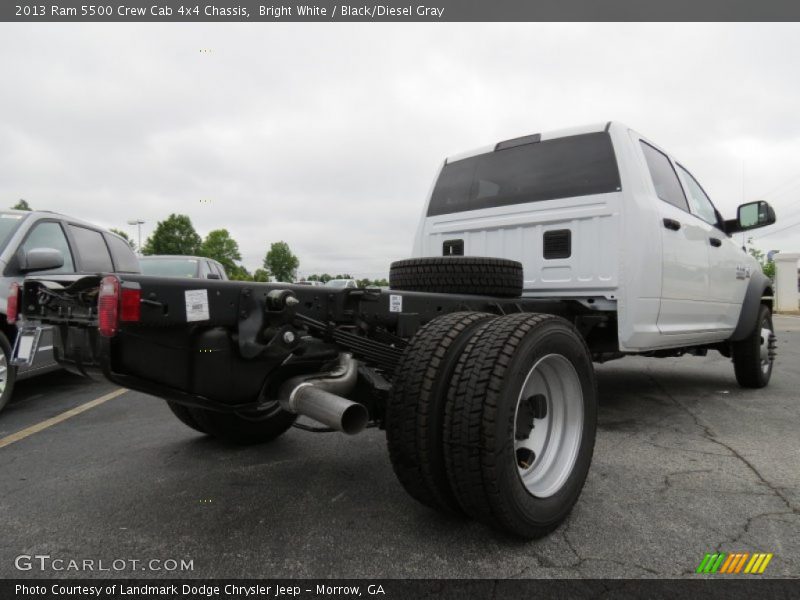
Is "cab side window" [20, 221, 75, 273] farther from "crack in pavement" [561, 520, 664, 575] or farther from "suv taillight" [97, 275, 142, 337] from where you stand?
"crack in pavement" [561, 520, 664, 575]

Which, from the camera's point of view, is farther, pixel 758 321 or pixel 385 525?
pixel 758 321

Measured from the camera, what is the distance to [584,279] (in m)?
3.87

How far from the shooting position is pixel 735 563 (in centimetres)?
209

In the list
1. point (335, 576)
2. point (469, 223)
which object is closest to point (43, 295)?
point (335, 576)

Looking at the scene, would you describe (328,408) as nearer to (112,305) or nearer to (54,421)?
(112,305)

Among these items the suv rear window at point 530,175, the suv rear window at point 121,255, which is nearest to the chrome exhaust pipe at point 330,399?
the suv rear window at point 530,175

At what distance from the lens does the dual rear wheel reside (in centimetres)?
208

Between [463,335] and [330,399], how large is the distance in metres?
0.65

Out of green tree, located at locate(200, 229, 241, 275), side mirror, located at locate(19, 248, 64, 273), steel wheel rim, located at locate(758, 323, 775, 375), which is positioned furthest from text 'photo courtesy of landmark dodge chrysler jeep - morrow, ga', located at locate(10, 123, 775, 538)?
green tree, located at locate(200, 229, 241, 275)

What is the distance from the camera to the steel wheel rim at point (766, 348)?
583 cm

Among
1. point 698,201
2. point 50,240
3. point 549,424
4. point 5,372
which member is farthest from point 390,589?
point 50,240

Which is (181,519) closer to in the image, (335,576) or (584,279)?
(335,576)

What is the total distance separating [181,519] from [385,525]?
3.20 ft

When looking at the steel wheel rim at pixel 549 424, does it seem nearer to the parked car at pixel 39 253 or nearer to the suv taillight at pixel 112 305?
the suv taillight at pixel 112 305
